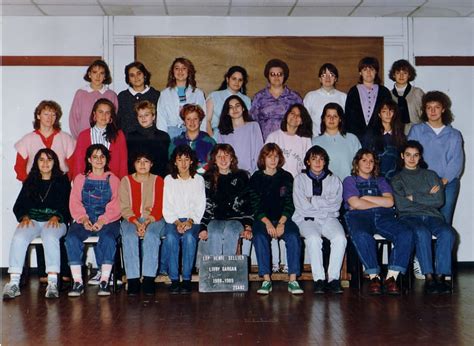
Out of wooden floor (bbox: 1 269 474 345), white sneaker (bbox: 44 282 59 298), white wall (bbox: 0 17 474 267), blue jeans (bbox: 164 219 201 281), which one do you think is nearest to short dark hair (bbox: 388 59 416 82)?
white wall (bbox: 0 17 474 267)

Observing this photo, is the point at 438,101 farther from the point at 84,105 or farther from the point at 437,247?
the point at 84,105

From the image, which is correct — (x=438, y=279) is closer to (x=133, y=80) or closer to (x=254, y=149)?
(x=254, y=149)

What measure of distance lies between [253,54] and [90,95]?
1.81 meters

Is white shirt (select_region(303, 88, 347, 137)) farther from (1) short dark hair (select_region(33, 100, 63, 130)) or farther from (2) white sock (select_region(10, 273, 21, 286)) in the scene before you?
(2) white sock (select_region(10, 273, 21, 286))

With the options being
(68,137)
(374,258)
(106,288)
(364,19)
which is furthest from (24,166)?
(364,19)

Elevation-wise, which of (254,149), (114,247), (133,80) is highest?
(133,80)

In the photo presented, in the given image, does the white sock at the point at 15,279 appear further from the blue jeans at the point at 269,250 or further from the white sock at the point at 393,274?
the white sock at the point at 393,274

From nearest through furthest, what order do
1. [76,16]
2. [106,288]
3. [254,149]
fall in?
[106,288], [254,149], [76,16]

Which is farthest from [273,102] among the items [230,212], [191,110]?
[230,212]

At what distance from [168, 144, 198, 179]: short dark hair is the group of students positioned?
0.01 meters

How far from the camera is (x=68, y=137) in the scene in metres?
6.12

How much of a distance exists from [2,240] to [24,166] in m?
1.19

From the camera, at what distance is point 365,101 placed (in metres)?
6.18

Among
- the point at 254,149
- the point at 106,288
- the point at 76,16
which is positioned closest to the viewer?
the point at 106,288
